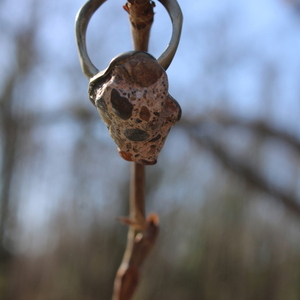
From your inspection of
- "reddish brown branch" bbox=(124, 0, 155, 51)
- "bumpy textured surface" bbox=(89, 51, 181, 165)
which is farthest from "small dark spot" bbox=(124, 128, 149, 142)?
"reddish brown branch" bbox=(124, 0, 155, 51)

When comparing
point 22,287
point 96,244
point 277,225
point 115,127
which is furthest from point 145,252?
point 22,287

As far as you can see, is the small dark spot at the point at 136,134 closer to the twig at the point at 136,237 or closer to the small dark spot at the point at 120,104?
the small dark spot at the point at 120,104

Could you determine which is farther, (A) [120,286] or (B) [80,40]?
(A) [120,286]

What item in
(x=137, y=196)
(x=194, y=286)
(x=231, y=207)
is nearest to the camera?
(x=137, y=196)

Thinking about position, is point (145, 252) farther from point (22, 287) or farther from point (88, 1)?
point (22, 287)

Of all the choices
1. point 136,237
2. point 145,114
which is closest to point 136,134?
point 145,114

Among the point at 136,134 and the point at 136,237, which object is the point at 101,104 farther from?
the point at 136,237

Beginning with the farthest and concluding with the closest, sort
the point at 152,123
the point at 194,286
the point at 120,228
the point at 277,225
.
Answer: the point at 120,228 < the point at 194,286 < the point at 277,225 < the point at 152,123

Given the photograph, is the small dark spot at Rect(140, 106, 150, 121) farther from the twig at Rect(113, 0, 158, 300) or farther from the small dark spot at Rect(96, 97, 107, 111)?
the twig at Rect(113, 0, 158, 300)
